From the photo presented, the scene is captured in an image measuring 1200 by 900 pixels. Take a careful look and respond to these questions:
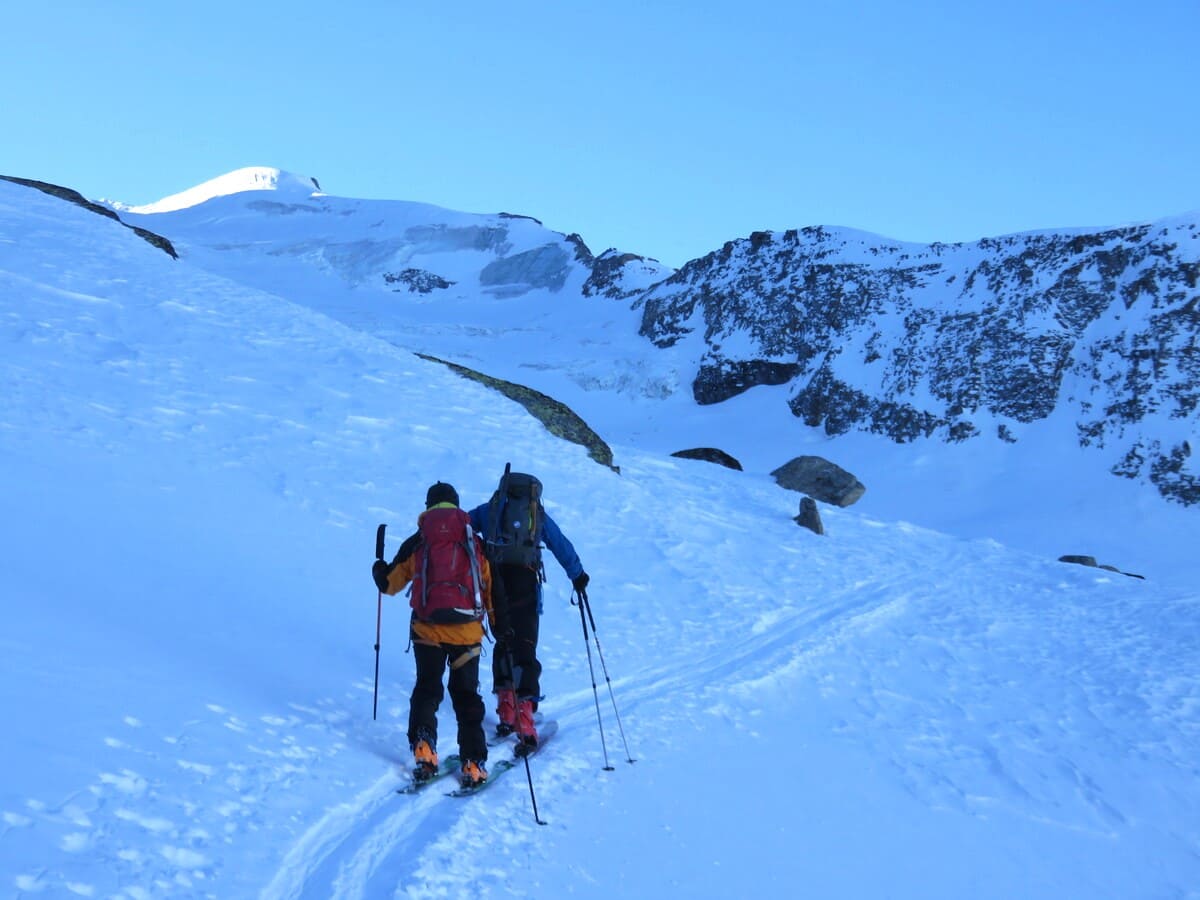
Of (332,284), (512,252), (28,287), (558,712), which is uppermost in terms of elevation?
(512,252)

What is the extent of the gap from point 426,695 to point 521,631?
1.30 m

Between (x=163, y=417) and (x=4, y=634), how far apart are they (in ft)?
21.9

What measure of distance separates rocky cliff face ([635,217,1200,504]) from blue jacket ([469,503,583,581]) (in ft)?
139

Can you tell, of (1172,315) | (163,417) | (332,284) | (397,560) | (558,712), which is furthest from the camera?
(332,284)

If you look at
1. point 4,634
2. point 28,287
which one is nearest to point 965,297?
point 28,287

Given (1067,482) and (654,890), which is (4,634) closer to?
(654,890)

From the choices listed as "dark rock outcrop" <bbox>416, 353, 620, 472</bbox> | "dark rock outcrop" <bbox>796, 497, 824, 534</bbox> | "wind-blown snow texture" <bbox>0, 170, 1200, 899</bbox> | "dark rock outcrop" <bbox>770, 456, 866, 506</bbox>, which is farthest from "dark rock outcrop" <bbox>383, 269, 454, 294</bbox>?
"dark rock outcrop" <bbox>796, 497, 824, 534</bbox>

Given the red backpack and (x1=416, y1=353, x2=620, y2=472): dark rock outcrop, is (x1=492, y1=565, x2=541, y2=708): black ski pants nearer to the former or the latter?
the red backpack

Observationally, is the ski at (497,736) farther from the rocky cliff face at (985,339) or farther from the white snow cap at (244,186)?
the white snow cap at (244,186)

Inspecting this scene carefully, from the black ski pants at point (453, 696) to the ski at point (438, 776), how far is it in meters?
0.21

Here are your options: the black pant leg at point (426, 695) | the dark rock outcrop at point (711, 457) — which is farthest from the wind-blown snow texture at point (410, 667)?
the dark rock outcrop at point (711, 457)

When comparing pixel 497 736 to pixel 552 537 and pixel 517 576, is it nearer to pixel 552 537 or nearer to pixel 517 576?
pixel 517 576

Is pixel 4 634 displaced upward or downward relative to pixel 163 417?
downward

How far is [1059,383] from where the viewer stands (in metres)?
47.4
